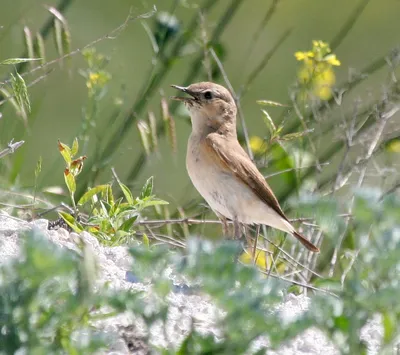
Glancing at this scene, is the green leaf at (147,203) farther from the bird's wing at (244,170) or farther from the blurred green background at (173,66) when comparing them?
the blurred green background at (173,66)

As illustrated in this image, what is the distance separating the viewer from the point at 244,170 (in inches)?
183

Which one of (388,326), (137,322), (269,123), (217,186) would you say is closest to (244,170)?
(217,186)

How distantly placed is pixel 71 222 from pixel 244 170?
3.90ft

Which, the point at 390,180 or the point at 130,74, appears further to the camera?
the point at 130,74

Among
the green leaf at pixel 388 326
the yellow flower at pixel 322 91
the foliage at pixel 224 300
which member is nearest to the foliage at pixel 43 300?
the foliage at pixel 224 300

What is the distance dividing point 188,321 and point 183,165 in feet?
12.8

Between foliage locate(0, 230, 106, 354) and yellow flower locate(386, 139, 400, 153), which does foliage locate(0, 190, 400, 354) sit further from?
yellow flower locate(386, 139, 400, 153)

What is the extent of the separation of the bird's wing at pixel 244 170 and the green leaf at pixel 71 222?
45.1 inches

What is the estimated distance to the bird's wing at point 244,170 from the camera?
4652 mm

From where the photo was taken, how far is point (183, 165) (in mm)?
6680

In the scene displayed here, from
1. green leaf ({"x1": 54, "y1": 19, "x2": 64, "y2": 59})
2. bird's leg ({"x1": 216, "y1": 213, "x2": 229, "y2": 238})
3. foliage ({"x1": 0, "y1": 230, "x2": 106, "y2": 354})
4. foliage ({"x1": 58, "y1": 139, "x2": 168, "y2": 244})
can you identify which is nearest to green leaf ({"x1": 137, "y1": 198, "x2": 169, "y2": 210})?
foliage ({"x1": 58, "y1": 139, "x2": 168, "y2": 244})

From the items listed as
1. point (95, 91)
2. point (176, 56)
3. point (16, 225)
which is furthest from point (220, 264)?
point (176, 56)

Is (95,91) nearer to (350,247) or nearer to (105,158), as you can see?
(105,158)

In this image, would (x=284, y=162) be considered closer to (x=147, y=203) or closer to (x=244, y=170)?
(x=244, y=170)
